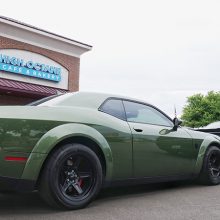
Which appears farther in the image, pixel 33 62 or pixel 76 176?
pixel 33 62

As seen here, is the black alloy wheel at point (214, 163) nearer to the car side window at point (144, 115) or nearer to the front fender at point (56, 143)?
the car side window at point (144, 115)

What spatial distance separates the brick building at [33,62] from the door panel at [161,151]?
10038 millimetres

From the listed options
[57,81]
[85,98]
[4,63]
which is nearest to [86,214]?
[85,98]

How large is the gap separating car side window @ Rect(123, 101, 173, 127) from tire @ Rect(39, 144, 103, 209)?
3.32ft

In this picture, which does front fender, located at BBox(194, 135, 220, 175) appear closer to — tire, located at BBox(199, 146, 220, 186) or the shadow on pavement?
tire, located at BBox(199, 146, 220, 186)

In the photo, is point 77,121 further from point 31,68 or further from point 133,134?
point 31,68

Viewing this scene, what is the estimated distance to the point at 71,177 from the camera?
426 centimetres

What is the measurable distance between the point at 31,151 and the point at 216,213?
2.06 metres

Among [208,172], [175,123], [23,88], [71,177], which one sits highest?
[23,88]

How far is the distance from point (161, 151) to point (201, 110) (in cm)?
4511

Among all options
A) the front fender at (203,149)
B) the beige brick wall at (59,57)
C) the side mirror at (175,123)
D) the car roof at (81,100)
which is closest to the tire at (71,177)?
the car roof at (81,100)

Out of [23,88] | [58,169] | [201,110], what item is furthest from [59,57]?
[201,110]

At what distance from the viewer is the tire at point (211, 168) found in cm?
611

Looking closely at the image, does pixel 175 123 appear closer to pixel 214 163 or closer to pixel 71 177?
pixel 214 163
